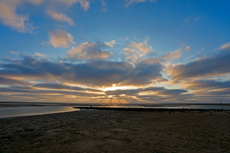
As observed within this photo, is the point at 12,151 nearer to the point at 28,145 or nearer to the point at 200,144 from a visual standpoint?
the point at 28,145

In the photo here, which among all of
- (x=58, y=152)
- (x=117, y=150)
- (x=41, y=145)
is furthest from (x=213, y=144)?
(x=41, y=145)

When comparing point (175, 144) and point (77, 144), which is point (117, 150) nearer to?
point (77, 144)

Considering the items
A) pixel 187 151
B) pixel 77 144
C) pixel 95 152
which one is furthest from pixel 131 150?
pixel 77 144

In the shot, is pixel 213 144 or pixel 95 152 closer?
pixel 95 152

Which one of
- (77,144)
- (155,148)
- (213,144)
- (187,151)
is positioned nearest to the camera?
(187,151)

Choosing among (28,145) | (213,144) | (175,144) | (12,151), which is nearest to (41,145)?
(28,145)

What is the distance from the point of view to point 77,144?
10156 mm

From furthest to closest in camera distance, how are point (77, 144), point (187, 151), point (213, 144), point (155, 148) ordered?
point (77, 144), point (213, 144), point (155, 148), point (187, 151)

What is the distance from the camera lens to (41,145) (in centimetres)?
1002

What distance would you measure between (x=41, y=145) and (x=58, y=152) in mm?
2439

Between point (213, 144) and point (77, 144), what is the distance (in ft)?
33.1

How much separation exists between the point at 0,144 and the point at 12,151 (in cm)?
250

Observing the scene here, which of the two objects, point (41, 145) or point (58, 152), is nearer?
point (58, 152)

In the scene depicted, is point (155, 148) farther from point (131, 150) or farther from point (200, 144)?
point (200, 144)
